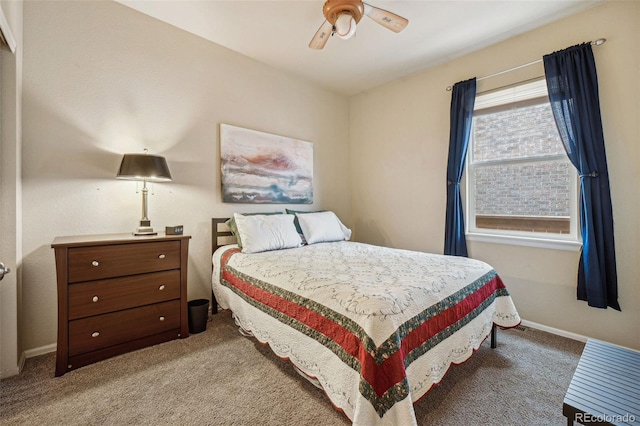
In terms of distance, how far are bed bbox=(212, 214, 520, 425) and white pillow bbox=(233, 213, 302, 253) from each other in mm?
164

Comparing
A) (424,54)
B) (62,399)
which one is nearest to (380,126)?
(424,54)

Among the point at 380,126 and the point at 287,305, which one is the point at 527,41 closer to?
the point at 380,126

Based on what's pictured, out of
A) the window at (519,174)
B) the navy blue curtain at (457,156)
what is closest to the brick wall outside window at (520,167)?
the window at (519,174)

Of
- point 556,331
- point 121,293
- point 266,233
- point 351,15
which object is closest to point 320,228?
point 266,233

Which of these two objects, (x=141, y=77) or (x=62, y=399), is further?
(x=141, y=77)

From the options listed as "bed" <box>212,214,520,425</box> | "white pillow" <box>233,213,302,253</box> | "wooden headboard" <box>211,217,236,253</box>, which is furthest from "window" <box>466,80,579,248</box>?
"wooden headboard" <box>211,217,236,253</box>

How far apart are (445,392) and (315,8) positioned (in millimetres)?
3042

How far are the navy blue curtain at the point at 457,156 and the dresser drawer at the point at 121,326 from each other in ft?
9.32

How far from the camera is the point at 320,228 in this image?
124 inches

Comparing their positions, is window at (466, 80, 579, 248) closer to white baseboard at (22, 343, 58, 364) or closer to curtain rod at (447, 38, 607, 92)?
curtain rod at (447, 38, 607, 92)

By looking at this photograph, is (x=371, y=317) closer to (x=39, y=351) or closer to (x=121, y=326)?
(x=121, y=326)

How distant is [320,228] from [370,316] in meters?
1.93

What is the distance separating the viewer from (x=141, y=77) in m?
2.49

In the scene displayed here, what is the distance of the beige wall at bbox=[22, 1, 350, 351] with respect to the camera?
2.06m
